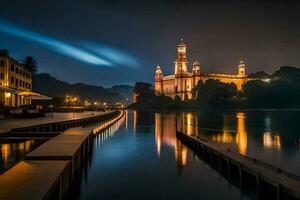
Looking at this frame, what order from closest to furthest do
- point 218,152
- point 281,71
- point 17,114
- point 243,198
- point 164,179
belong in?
1. point 243,198
2. point 164,179
3. point 218,152
4. point 17,114
5. point 281,71

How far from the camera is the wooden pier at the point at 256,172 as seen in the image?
11.9 metres

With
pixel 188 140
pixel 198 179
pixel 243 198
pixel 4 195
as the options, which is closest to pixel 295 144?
pixel 188 140

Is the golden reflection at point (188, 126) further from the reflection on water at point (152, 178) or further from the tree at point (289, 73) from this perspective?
the tree at point (289, 73)

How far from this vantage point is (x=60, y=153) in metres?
15.7

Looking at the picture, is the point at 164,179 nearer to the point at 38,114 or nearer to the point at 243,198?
the point at 243,198

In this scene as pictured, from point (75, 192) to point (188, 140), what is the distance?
17.9m

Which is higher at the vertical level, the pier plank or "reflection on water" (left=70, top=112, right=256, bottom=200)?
the pier plank

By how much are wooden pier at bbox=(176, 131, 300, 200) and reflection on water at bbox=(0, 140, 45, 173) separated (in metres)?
12.8

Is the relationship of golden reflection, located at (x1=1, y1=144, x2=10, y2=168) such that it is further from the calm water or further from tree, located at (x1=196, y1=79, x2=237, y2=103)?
tree, located at (x1=196, y1=79, x2=237, y2=103)

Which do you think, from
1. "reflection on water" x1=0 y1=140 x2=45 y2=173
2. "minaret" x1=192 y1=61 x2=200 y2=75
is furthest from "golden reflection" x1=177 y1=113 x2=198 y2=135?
"minaret" x1=192 y1=61 x2=200 y2=75

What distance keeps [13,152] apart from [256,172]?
16.7 metres

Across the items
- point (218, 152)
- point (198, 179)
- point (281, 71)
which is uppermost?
point (281, 71)

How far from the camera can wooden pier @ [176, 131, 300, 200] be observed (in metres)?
11.9

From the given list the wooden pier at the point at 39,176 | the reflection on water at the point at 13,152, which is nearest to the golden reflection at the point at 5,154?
the reflection on water at the point at 13,152
